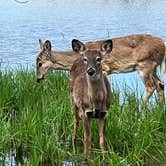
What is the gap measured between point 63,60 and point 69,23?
1378 centimetres

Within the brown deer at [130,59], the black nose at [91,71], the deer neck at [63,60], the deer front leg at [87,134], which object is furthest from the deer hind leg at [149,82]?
the black nose at [91,71]

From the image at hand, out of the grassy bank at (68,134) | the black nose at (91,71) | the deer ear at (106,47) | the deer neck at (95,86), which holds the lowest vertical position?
the grassy bank at (68,134)

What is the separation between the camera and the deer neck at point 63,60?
11750mm

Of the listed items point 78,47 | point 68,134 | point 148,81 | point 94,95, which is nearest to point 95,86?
point 94,95

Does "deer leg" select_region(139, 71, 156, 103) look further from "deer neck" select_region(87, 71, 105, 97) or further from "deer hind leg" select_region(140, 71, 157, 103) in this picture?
"deer neck" select_region(87, 71, 105, 97)

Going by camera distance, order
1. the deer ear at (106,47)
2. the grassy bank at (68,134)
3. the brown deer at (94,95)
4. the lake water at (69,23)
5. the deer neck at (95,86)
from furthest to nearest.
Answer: the lake water at (69,23) → the deer ear at (106,47) → the deer neck at (95,86) → the brown deer at (94,95) → the grassy bank at (68,134)

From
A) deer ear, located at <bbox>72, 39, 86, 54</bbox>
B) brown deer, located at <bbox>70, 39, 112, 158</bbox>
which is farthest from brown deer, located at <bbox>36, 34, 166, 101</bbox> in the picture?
brown deer, located at <bbox>70, 39, 112, 158</bbox>

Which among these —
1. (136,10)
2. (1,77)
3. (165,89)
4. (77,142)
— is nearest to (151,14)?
(136,10)

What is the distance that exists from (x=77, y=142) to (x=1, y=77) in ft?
8.26

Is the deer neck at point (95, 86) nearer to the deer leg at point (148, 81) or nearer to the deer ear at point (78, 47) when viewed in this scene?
the deer ear at point (78, 47)

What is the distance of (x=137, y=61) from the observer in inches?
468

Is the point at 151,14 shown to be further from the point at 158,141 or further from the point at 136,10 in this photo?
the point at 158,141

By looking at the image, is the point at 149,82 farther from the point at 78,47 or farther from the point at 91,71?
the point at 91,71

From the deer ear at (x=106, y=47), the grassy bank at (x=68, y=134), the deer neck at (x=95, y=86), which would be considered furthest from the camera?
the deer ear at (x=106, y=47)
